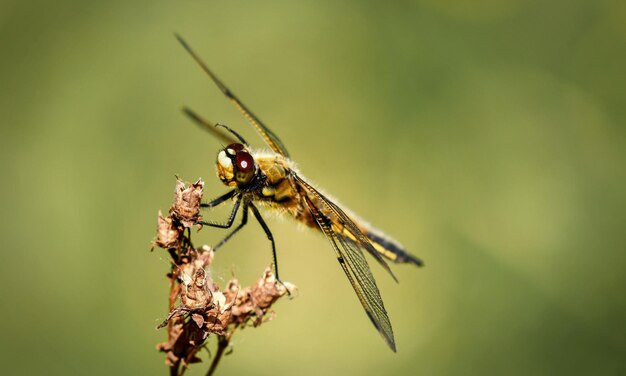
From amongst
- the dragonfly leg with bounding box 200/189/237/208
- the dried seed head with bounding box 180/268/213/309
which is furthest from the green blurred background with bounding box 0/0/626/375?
the dried seed head with bounding box 180/268/213/309

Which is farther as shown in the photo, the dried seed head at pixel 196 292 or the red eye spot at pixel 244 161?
the red eye spot at pixel 244 161

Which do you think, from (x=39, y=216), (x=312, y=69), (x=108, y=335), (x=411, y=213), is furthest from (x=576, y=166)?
(x=39, y=216)

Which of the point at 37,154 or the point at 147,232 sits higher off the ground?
the point at 37,154

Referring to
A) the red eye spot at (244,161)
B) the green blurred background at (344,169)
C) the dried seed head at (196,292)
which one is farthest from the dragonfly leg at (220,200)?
the green blurred background at (344,169)

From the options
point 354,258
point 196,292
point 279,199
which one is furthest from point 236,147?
point 196,292

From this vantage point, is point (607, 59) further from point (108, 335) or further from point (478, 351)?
point (108, 335)

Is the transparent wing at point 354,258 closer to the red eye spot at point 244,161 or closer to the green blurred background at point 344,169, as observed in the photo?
the red eye spot at point 244,161
